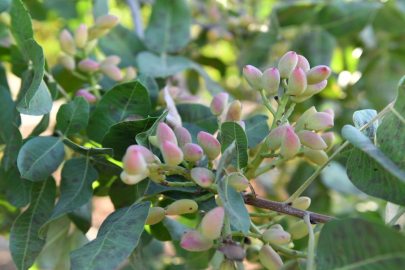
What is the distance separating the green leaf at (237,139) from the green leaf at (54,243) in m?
0.36

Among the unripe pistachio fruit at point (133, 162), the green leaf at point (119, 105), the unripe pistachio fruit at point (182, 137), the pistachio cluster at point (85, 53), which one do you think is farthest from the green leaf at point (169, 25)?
the unripe pistachio fruit at point (133, 162)

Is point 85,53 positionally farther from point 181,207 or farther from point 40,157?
point 181,207

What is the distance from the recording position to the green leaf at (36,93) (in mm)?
516

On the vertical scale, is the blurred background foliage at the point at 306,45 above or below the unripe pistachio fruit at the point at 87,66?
below

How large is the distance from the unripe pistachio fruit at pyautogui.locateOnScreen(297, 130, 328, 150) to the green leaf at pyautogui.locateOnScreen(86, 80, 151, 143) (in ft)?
0.79

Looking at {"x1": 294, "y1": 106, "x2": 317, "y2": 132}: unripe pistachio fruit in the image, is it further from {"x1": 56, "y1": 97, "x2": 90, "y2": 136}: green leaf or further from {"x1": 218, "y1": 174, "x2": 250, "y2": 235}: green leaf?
{"x1": 56, "y1": 97, "x2": 90, "y2": 136}: green leaf

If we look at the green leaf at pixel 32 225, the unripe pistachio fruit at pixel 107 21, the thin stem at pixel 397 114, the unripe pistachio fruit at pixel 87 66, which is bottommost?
the green leaf at pixel 32 225

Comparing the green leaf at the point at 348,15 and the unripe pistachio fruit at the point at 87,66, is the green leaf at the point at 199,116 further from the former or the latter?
the green leaf at the point at 348,15

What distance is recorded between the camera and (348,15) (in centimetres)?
112

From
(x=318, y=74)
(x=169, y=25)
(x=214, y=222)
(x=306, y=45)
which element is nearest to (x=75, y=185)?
(x=214, y=222)

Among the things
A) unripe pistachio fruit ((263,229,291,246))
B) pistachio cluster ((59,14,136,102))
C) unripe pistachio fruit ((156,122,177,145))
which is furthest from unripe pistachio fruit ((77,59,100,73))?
unripe pistachio fruit ((263,229,291,246))

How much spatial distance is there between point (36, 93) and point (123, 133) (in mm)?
125

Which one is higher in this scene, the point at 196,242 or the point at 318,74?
the point at 318,74

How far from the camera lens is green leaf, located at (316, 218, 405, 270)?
369 millimetres
